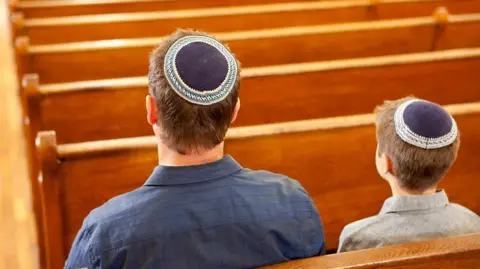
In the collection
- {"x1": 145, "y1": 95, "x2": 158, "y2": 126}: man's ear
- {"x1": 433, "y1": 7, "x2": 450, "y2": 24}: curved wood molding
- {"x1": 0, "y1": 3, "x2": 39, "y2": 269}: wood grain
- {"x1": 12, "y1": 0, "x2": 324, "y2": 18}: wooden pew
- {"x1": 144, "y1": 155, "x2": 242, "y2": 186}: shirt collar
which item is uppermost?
{"x1": 12, "y1": 0, "x2": 324, "y2": 18}: wooden pew

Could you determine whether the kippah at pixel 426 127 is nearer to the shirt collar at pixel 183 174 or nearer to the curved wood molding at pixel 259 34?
the shirt collar at pixel 183 174

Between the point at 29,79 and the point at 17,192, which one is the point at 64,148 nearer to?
the point at 29,79

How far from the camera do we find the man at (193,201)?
83cm

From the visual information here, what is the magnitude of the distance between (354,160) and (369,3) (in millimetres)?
1371

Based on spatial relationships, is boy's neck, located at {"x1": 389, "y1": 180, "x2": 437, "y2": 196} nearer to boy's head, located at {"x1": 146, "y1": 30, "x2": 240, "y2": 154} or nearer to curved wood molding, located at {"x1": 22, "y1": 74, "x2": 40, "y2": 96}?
boy's head, located at {"x1": 146, "y1": 30, "x2": 240, "y2": 154}

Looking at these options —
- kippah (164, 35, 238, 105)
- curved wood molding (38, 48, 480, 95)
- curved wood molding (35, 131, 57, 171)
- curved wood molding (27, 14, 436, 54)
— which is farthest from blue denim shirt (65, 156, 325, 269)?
curved wood molding (27, 14, 436, 54)

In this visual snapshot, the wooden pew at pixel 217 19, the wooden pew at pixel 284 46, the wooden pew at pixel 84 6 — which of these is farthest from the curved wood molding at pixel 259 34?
the wooden pew at pixel 84 6

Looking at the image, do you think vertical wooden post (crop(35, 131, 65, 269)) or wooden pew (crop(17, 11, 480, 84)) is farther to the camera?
wooden pew (crop(17, 11, 480, 84))

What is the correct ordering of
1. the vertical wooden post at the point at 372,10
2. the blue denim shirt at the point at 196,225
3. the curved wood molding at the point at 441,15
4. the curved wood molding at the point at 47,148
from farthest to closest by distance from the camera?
the vertical wooden post at the point at 372,10 → the curved wood molding at the point at 441,15 → the curved wood molding at the point at 47,148 → the blue denim shirt at the point at 196,225

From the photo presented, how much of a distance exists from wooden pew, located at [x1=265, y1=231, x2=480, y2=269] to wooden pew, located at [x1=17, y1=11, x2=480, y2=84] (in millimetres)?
1357

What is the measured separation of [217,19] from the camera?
8.20 feet

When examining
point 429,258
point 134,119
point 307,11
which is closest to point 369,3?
point 307,11

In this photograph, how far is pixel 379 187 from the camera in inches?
61.6

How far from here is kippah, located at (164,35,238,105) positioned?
0.84m
